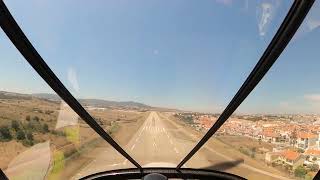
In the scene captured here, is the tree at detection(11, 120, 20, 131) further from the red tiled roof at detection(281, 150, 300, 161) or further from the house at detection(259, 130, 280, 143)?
the red tiled roof at detection(281, 150, 300, 161)

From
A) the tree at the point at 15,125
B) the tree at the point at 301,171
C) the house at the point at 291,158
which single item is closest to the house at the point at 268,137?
the house at the point at 291,158

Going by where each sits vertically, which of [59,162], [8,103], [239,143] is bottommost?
[59,162]

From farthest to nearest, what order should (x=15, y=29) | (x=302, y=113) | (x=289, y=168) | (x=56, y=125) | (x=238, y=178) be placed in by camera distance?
(x=56, y=125) < (x=289, y=168) < (x=302, y=113) < (x=238, y=178) < (x=15, y=29)

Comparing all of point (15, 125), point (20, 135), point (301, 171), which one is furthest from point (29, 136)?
point (301, 171)

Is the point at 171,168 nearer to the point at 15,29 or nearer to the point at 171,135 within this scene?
the point at 15,29

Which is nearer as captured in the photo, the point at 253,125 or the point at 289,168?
the point at 289,168

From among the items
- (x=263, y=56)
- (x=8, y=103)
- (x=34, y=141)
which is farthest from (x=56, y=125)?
(x=263, y=56)

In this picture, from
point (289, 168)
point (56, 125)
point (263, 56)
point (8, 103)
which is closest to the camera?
point (263, 56)

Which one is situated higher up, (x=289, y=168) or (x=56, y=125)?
(x=56, y=125)

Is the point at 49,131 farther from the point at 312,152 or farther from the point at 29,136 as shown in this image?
the point at 312,152
